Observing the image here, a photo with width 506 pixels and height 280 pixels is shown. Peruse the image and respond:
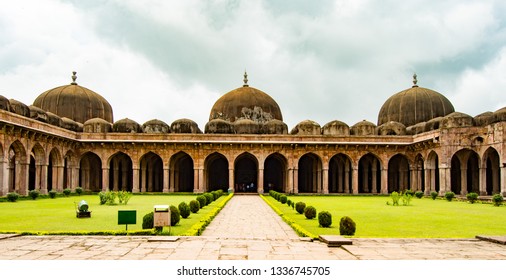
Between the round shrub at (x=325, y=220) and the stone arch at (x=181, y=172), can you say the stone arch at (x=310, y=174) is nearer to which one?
the stone arch at (x=181, y=172)

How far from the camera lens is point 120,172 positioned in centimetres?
3603

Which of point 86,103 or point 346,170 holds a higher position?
point 86,103

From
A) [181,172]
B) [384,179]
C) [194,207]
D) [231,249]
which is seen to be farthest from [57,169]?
[231,249]

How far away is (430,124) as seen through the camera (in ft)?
107

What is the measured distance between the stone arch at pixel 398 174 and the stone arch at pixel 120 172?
18.1 meters

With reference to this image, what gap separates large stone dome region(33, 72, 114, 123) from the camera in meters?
37.4

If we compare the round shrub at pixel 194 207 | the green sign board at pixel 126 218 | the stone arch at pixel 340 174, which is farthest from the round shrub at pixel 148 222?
the stone arch at pixel 340 174

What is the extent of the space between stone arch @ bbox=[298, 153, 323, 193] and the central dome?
4413mm

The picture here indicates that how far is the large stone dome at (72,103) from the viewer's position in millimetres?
37406

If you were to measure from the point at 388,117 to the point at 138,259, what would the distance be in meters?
33.7

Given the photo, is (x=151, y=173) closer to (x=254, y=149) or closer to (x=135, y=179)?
(x=135, y=179)
